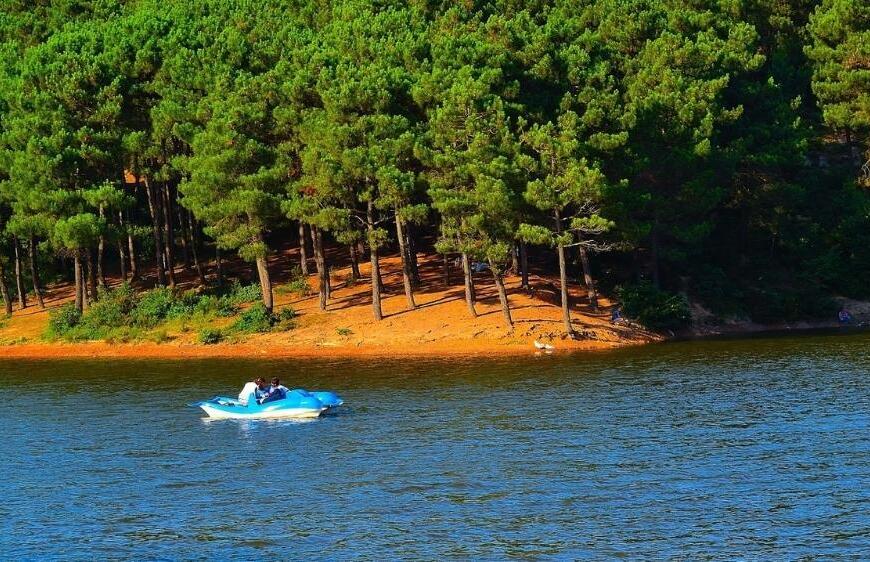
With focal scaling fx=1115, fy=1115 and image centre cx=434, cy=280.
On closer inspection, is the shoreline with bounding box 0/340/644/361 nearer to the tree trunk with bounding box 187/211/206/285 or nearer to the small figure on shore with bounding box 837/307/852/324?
the tree trunk with bounding box 187/211/206/285

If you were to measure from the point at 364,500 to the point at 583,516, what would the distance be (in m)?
6.23

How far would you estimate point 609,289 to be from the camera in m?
70.7

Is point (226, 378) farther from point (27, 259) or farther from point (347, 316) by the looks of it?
point (27, 259)

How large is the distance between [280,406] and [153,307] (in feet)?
99.1

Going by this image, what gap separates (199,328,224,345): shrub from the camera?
66.9 m

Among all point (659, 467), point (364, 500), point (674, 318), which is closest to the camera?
point (364, 500)

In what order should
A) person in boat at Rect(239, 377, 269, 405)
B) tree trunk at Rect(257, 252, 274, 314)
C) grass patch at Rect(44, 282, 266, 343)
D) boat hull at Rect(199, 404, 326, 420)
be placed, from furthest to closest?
1. tree trunk at Rect(257, 252, 274, 314)
2. grass patch at Rect(44, 282, 266, 343)
3. person in boat at Rect(239, 377, 269, 405)
4. boat hull at Rect(199, 404, 326, 420)

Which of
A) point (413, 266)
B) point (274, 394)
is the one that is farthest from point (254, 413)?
point (413, 266)

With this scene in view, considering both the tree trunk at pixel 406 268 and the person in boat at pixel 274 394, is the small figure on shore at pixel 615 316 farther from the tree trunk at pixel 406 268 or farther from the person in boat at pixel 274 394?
the person in boat at pixel 274 394

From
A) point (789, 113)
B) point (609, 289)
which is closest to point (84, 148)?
point (609, 289)

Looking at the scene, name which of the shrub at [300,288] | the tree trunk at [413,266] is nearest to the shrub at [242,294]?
the shrub at [300,288]

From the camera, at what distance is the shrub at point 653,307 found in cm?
6538

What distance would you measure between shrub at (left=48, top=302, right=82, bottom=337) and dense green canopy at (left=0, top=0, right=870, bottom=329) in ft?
11.2

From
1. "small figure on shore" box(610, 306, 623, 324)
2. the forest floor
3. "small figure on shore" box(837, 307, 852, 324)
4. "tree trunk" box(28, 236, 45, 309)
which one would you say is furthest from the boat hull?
"small figure on shore" box(837, 307, 852, 324)
